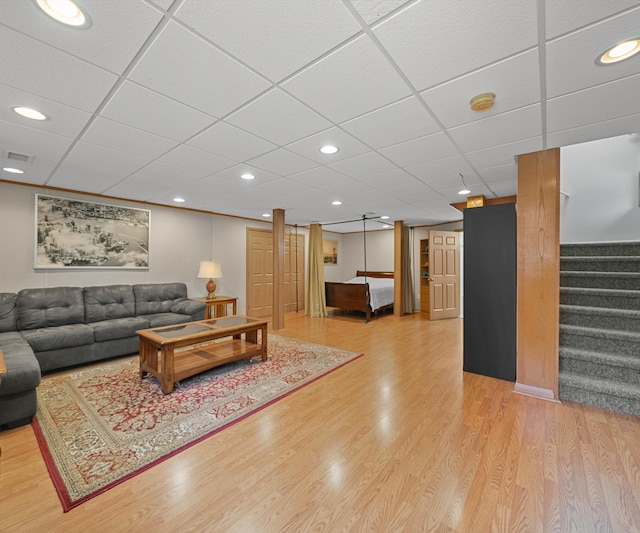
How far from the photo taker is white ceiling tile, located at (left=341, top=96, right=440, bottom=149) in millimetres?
1975

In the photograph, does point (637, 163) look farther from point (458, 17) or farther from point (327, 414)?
point (327, 414)

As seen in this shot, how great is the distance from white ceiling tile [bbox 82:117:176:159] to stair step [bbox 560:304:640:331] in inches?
171

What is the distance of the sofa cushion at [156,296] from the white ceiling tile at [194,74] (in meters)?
3.64

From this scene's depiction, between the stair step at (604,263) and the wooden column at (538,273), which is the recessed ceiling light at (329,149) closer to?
the wooden column at (538,273)

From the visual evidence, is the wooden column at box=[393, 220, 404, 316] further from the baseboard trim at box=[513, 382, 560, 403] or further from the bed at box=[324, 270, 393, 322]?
the baseboard trim at box=[513, 382, 560, 403]

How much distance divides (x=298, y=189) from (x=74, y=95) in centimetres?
260

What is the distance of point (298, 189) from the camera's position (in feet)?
13.4

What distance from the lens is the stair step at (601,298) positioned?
2870mm

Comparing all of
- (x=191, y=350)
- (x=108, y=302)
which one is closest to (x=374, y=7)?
(x=191, y=350)

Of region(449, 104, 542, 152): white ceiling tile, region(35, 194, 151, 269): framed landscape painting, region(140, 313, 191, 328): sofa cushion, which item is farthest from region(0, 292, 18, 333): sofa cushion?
region(449, 104, 542, 152): white ceiling tile

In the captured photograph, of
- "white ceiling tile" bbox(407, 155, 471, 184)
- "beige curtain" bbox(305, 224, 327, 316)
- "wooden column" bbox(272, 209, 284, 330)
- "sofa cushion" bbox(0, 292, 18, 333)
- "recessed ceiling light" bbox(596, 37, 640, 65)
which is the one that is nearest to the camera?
"recessed ceiling light" bbox(596, 37, 640, 65)

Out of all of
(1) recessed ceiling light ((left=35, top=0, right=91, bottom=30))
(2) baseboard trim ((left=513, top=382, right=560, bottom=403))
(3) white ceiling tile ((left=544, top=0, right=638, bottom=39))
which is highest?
(3) white ceiling tile ((left=544, top=0, right=638, bottom=39))

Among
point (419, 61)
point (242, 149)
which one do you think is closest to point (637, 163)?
point (419, 61)

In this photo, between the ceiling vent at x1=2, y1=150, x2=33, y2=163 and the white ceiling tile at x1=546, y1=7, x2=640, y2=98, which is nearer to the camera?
the white ceiling tile at x1=546, y1=7, x2=640, y2=98
